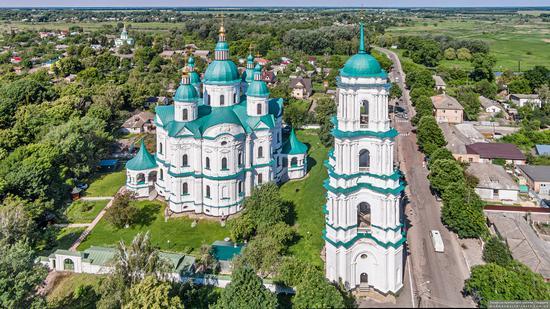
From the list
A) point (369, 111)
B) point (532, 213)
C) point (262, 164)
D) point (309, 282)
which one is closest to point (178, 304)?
point (309, 282)

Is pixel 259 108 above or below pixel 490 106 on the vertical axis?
above

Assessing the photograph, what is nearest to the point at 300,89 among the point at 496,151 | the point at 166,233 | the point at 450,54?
the point at 496,151

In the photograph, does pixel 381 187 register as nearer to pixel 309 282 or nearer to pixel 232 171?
pixel 309 282

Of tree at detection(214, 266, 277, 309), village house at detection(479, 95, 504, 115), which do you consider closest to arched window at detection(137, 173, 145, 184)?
tree at detection(214, 266, 277, 309)

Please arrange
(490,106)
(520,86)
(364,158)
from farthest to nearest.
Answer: (520,86) < (490,106) < (364,158)

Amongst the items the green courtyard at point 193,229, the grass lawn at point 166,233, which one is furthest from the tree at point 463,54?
the grass lawn at point 166,233

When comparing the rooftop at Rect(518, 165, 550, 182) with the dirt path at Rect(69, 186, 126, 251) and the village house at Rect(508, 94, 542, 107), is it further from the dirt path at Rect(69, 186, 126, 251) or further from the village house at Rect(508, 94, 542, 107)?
the dirt path at Rect(69, 186, 126, 251)

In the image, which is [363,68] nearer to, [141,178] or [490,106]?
[141,178]

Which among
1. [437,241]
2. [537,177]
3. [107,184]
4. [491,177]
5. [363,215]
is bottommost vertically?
[437,241]
